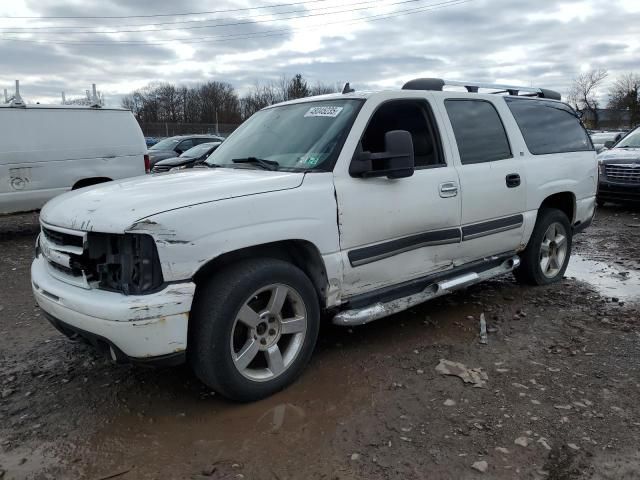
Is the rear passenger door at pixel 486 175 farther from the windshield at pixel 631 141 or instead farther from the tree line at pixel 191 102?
the tree line at pixel 191 102

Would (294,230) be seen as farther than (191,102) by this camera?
No

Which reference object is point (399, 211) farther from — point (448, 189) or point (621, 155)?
point (621, 155)

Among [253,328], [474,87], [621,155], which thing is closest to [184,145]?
[621,155]

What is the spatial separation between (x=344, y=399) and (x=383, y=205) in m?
1.29

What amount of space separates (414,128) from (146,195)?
7.16ft

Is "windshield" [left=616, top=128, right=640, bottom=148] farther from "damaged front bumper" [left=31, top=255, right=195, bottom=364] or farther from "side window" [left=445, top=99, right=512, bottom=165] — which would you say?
"damaged front bumper" [left=31, top=255, right=195, bottom=364]

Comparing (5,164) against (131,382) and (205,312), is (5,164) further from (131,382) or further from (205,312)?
(205,312)

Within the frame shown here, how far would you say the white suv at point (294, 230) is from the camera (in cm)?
277

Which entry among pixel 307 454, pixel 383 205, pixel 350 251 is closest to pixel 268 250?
pixel 350 251

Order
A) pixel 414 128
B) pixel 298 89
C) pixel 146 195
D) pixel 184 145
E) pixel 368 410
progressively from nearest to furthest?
1. pixel 146 195
2. pixel 368 410
3. pixel 414 128
4. pixel 184 145
5. pixel 298 89

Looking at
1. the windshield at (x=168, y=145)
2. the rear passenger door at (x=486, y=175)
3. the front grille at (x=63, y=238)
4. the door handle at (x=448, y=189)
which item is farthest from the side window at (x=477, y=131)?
the windshield at (x=168, y=145)

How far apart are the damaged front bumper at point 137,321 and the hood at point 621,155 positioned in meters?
10.1

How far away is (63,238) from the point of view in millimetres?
3113

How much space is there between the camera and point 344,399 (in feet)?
10.6
